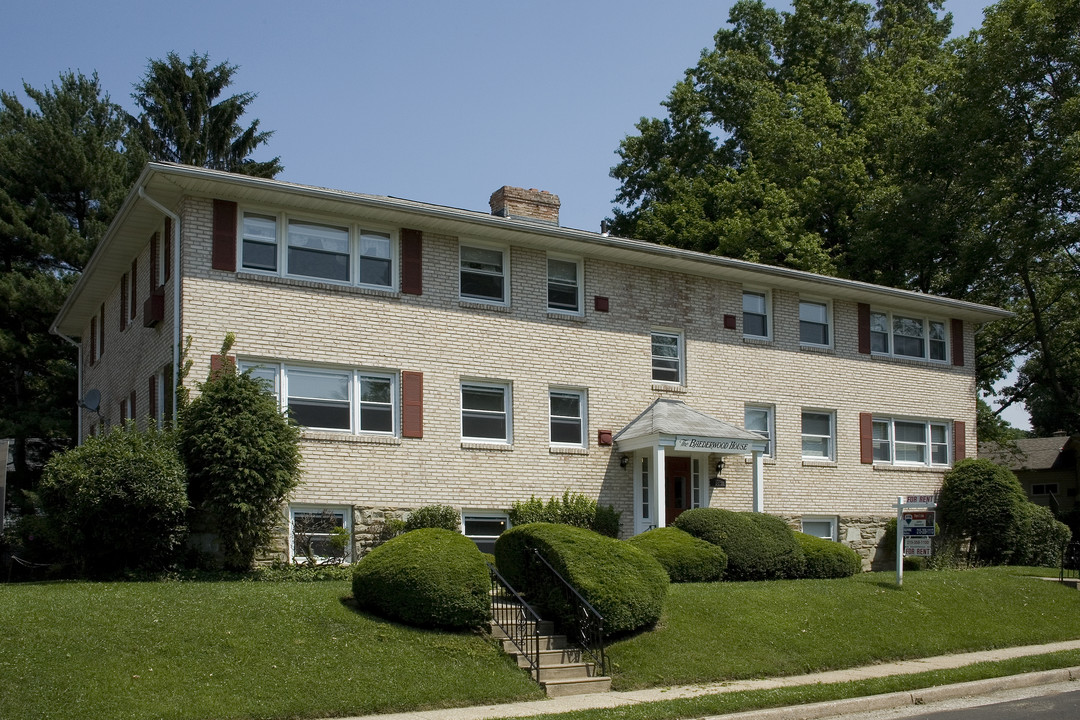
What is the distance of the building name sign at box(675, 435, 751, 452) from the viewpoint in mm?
19953

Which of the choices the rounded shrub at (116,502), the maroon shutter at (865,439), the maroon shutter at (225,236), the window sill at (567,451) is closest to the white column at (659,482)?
the window sill at (567,451)

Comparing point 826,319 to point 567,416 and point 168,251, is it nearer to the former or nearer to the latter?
point 567,416

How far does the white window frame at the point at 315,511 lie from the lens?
17.2m

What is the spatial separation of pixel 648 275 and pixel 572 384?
3.16 m

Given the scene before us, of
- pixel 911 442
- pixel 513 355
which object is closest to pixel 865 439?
pixel 911 442

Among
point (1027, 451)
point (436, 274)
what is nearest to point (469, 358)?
point (436, 274)

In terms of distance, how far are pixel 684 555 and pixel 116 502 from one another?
8801 mm

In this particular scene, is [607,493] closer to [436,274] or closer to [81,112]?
[436,274]

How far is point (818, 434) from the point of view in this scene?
24172 mm

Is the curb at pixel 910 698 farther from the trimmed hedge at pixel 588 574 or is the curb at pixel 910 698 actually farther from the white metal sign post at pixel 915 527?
the white metal sign post at pixel 915 527

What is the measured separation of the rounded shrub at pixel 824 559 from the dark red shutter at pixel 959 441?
26.2ft

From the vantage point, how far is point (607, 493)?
816 inches

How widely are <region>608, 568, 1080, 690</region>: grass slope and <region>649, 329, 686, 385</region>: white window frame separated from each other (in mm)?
5490

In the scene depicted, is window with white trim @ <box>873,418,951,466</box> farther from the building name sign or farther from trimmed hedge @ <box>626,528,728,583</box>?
trimmed hedge @ <box>626,528,728,583</box>
